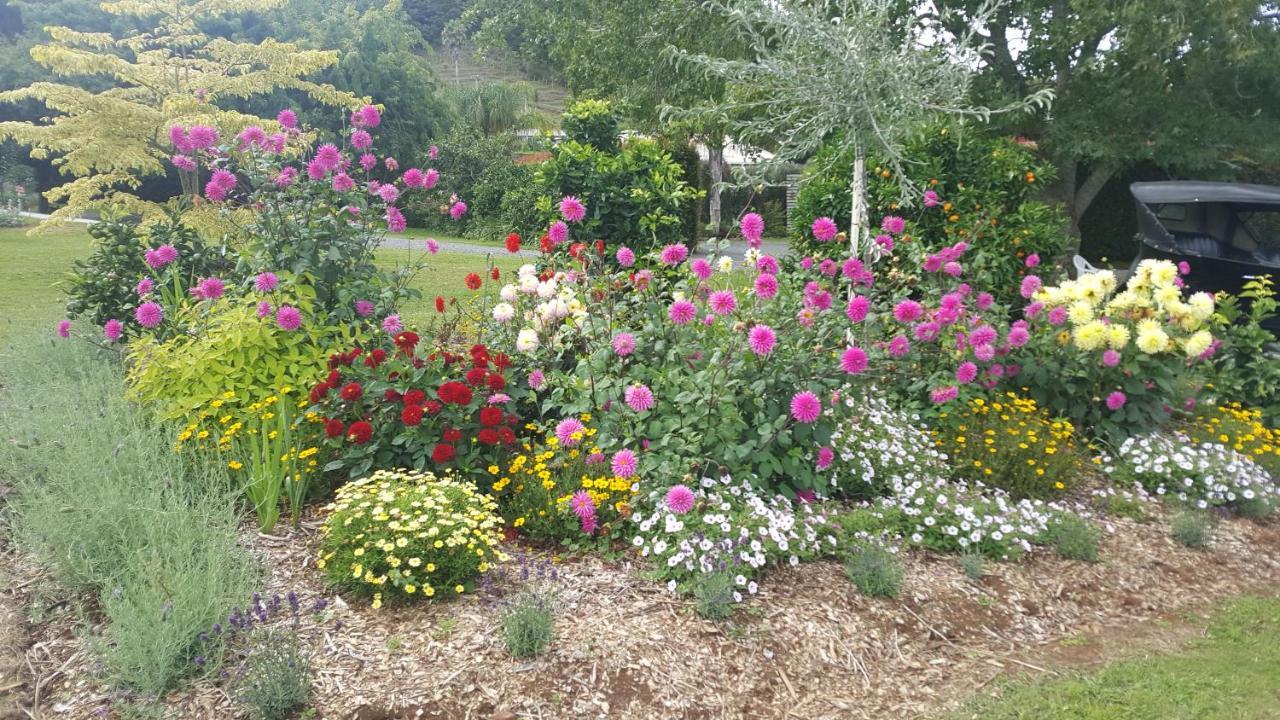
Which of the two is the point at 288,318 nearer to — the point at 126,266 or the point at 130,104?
the point at 126,266

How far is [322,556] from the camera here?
3010 mm

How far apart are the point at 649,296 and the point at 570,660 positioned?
1899 millimetres

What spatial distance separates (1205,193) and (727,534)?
6715mm

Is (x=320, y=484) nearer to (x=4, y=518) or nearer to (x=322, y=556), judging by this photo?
(x=322, y=556)

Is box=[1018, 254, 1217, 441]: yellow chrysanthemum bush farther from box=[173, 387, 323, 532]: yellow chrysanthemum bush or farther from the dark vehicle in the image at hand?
box=[173, 387, 323, 532]: yellow chrysanthemum bush

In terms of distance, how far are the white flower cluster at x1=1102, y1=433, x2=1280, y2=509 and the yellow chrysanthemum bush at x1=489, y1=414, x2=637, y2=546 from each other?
9.06 feet

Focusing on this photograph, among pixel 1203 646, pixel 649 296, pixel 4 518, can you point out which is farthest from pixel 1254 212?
pixel 4 518

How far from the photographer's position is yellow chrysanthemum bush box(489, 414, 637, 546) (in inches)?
128

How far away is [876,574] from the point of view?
305 centimetres

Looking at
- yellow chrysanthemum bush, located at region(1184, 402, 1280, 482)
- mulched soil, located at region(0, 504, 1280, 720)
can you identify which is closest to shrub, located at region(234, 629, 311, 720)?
mulched soil, located at region(0, 504, 1280, 720)

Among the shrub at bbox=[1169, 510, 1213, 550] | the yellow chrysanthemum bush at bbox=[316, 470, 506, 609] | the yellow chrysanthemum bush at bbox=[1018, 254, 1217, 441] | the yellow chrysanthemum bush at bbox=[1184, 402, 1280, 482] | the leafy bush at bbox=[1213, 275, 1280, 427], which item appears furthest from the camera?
the leafy bush at bbox=[1213, 275, 1280, 427]

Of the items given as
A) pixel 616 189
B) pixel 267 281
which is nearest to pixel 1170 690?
pixel 267 281

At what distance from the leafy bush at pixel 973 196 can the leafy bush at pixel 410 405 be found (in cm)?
402

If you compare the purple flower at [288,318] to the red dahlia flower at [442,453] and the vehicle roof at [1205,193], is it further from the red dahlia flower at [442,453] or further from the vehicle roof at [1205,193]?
the vehicle roof at [1205,193]
